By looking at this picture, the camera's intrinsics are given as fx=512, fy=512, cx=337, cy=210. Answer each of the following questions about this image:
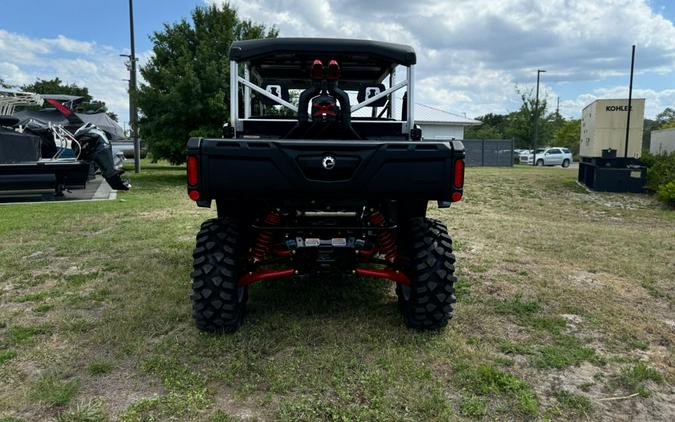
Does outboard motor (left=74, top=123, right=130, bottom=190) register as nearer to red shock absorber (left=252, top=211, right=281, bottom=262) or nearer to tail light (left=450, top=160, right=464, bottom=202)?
red shock absorber (left=252, top=211, right=281, bottom=262)

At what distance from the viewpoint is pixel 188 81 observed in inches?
610

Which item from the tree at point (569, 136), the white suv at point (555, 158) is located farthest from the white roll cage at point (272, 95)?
the tree at point (569, 136)

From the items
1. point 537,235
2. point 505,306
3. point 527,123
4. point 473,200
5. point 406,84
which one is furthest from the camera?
point 527,123

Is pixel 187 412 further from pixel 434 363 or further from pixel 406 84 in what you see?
pixel 406 84

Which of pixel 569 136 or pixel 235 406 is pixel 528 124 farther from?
pixel 235 406

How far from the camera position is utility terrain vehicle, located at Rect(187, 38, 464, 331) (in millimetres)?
3070

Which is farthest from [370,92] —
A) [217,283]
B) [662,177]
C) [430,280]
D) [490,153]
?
[490,153]

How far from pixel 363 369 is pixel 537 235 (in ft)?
17.4

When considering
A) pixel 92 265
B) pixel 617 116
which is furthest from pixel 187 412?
pixel 617 116

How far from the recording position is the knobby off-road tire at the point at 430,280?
11.3 ft

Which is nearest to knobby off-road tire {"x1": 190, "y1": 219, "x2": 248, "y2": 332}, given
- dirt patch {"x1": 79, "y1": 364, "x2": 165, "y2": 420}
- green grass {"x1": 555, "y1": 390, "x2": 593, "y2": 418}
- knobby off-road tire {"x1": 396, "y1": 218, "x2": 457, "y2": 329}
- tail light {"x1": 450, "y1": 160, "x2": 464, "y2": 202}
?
dirt patch {"x1": 79, "y1": 364, "x2": 165, "y2": 420}

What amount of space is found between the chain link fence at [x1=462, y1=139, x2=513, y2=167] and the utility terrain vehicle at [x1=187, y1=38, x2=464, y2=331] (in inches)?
1115

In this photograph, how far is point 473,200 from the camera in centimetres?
1266

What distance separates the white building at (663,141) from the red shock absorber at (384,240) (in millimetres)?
15638
